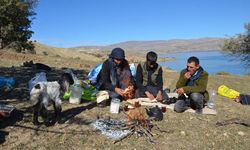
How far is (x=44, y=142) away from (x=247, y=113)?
5.55 meters

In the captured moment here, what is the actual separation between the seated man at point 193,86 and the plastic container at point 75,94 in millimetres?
2243

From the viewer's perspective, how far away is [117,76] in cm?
820

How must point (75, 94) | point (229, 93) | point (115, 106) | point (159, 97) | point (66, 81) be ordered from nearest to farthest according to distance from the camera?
point (115, 106), point (75, 94), point (159, 97), point (66, 81), point (229, 93)

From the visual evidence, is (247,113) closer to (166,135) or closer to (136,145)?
(166,135)

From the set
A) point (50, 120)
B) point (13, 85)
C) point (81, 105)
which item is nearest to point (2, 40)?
point (13, 85)

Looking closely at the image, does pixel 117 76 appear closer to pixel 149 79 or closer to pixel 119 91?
pixel 119 91

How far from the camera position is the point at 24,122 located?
20.4ft

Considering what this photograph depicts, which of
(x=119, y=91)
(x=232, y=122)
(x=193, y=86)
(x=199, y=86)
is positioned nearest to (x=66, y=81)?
(x=119, y=91)

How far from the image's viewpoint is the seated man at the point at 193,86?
759 cm

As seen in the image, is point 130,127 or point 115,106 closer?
point 130,127

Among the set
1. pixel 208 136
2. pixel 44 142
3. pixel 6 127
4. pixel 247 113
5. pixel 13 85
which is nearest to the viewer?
pixel 44 142

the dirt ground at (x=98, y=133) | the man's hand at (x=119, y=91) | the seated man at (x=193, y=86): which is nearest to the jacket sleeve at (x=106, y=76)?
the man's hand at (x=119, y=91)

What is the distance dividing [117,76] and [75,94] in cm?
110

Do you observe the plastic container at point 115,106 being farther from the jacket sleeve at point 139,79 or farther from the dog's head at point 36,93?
the dog's head at point 36,93
